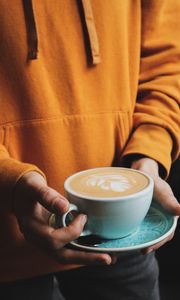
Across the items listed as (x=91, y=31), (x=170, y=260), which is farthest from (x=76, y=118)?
(x=170, y=260)

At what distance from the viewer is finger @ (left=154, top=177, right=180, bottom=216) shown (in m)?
0.53

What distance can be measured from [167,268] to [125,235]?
0.74 m

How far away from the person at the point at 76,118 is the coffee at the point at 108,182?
0.04m

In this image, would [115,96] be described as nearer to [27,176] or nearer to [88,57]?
[88,57]

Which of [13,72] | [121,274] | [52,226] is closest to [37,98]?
[13,72]

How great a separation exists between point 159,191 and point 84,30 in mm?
251

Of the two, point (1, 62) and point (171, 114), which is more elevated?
point (1, 62)

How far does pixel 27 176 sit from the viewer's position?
0.51 meters

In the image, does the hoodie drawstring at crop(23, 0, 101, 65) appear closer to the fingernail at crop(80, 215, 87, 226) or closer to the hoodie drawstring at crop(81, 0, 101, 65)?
the hoodie drawstring at crop(81, 0, 101, 65)

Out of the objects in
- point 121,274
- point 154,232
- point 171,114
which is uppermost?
point 171,114

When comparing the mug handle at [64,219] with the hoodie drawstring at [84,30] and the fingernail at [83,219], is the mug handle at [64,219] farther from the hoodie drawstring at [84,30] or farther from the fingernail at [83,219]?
the hoodie drawstring at [84,30]

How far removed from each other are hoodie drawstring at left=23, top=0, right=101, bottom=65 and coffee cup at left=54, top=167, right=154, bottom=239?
0.18 metres

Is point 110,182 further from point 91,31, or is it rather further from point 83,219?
point 91,31

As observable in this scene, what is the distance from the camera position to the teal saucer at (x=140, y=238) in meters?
0.48
